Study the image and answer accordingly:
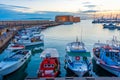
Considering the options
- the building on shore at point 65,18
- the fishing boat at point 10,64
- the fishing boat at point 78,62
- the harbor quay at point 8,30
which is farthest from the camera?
the building on shore at point 65,18

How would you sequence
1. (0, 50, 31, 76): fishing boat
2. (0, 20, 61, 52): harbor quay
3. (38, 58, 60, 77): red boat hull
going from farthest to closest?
(0, 20, 61, 52): harbor quay, (0, 50, 31, 76): fishing boat, (38, 58, 60, 77): red boat hull

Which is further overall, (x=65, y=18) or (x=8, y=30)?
(x=65, y=18)

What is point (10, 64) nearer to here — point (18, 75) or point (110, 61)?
point (18, 75)

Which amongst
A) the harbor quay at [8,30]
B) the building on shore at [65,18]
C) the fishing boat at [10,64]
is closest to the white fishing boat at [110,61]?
the fishing boat at [10,64]

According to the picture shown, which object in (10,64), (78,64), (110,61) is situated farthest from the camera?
(110,61)

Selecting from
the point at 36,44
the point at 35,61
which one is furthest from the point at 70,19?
the point at 35,61

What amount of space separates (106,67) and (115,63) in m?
1.10

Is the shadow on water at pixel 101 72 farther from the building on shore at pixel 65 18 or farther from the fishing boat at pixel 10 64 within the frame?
the building on shore at pixel 65 18

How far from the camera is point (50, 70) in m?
21.3

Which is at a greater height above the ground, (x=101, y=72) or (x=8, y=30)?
(x=8, y=30)

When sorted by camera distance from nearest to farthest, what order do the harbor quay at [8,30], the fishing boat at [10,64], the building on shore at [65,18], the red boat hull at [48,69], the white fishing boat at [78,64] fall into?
the red boat hull at [48,69] → the white fishing boat at [78,64] → the fishing boat at [10,64] → the harbor quay at [8,30] → the building on shore at [65,18]

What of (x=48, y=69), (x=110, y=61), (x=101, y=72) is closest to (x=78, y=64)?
(x=101, y=72)

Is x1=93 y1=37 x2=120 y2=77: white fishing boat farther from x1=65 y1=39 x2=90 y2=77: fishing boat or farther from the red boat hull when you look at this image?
the red boat hull

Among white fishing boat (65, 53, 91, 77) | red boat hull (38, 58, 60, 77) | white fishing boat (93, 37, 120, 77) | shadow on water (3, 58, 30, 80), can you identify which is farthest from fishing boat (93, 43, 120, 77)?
shadow on water (3, 58, 30, 80)
